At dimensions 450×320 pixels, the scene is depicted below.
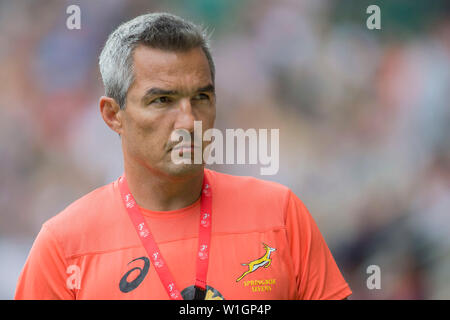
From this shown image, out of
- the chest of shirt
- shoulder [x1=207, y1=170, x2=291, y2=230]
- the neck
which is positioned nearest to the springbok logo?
the chest of shirt

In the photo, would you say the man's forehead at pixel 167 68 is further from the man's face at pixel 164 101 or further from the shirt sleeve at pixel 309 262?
the shirt sleeve at pixel 309 262

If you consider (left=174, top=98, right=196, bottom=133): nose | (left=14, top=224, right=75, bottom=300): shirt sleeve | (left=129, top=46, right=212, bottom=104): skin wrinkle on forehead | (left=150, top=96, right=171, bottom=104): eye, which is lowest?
(left=14, top=224, right=75, bottom=300): shirt sleeve

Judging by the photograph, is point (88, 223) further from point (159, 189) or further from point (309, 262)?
A: point (309, 262)

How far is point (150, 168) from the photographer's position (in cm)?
207

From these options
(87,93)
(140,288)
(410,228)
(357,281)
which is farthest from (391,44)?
(140,288)

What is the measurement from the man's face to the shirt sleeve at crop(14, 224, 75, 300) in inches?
20.9

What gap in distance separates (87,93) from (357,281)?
8.63 feet

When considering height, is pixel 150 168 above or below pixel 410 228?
above

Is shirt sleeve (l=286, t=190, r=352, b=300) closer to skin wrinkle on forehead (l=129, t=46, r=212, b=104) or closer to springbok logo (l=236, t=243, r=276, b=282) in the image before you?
springbok logo (l=236, t=243, r=276, b=282)

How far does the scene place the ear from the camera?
6.96 ft

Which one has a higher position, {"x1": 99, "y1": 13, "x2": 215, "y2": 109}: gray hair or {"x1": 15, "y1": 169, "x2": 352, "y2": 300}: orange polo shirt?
{"x1": 99, "y1": 13, "x2": 215, "y2": 109}: gray hair

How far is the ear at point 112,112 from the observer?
83.5 inches

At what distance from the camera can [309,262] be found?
6.90ft

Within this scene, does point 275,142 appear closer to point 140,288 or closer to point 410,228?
point 410,228
